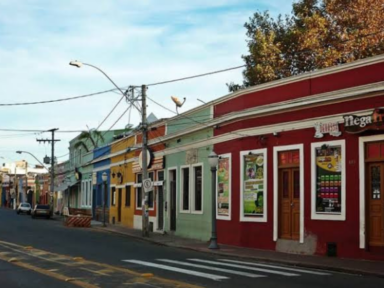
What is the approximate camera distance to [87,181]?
51.2 meters

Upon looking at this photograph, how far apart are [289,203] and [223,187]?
4070mm

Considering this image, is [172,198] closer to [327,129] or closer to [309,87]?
[309,87]

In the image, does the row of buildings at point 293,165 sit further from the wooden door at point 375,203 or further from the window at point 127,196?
the window at point 127,196

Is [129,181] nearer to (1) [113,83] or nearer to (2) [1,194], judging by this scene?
(1) [113,83]

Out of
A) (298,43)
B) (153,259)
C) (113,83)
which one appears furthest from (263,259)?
(298,43)

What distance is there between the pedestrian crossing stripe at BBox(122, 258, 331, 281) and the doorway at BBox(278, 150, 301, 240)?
3.21 m

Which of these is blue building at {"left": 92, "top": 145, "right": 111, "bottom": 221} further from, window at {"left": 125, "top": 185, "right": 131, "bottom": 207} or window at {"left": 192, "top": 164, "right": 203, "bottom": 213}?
window at {"left": 192, "top": 164, "right": 203, "bottom": 213}

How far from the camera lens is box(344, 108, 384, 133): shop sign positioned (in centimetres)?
1537

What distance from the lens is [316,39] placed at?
101ft

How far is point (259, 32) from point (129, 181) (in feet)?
42.7

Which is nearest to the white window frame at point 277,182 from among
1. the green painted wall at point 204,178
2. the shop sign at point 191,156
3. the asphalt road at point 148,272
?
the asphalt road at point 148,272

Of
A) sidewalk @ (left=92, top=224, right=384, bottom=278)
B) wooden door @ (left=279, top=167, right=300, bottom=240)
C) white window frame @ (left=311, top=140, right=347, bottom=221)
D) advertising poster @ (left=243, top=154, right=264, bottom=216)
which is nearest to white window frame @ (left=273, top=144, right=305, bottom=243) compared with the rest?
wooden door @ (left=279, top=167, right=300, bottom=240)

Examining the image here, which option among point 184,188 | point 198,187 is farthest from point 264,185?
point 184,188

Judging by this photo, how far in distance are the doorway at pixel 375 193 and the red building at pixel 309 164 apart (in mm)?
29
